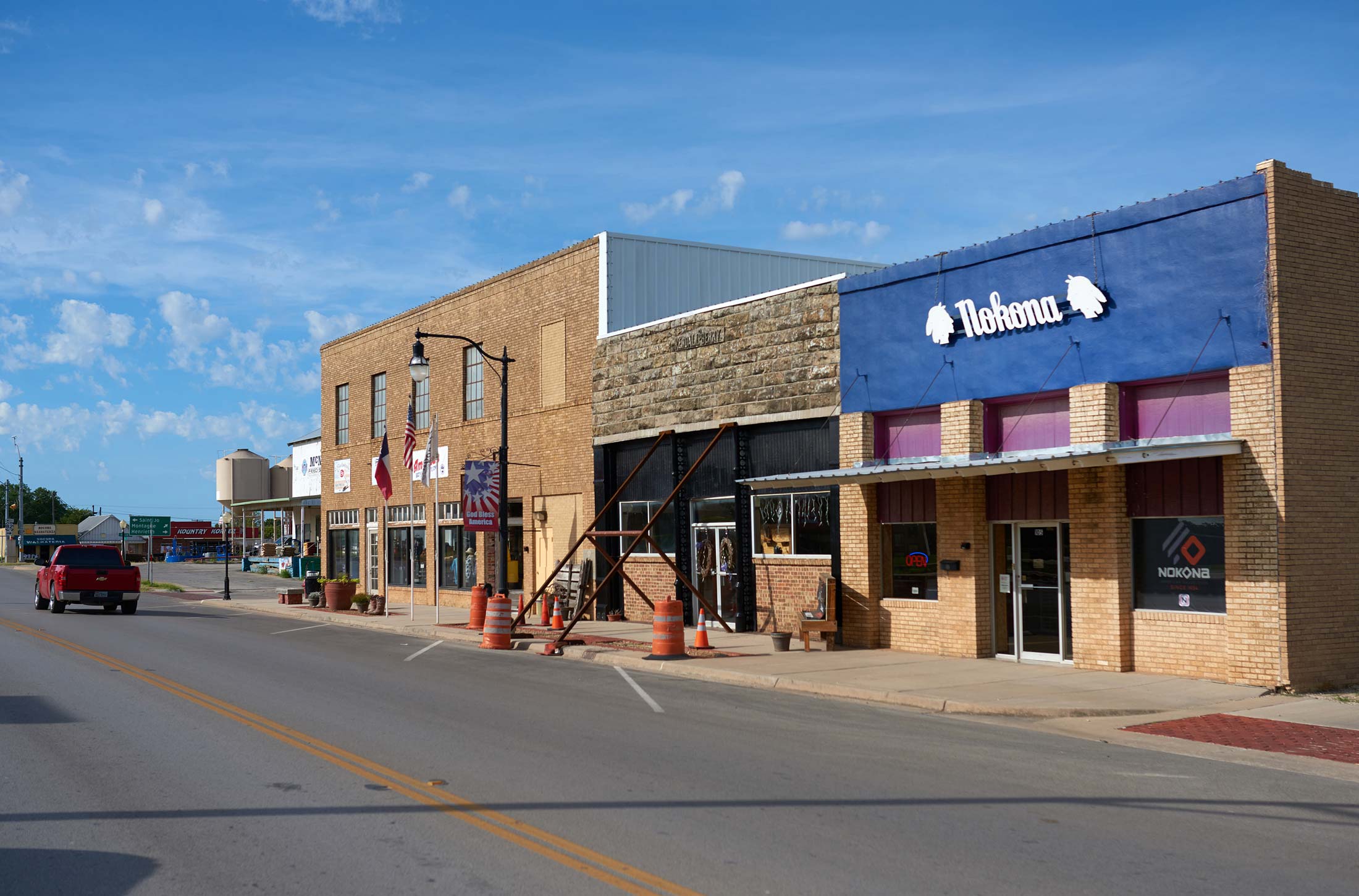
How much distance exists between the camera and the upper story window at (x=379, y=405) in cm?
3878

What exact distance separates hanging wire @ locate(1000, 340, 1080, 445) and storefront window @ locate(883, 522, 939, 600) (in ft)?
6.54

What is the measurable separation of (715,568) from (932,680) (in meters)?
8.84

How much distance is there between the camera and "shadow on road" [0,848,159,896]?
635cm

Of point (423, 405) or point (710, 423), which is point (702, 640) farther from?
point (423, 405)

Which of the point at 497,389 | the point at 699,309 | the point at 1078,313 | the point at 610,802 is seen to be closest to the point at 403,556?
the point at 497,389

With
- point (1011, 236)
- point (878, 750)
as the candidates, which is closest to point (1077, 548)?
point (1011, 236)

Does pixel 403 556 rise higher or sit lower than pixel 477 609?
higher

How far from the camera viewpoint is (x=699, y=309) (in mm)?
26516

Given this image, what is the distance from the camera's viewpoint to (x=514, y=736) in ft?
37.0

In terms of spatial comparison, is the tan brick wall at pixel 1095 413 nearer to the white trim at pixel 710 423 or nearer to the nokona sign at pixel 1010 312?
the nokona sign at pixel 1010 312

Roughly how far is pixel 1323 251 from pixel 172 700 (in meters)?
15.4

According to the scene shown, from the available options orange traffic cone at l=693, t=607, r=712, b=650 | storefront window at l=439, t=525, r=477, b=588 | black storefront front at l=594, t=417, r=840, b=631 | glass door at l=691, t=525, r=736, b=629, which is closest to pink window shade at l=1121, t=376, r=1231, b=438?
black storefront front at l=594, t=417, r=840, b=631

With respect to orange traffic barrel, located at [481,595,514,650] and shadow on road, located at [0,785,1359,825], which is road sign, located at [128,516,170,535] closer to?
orange traffic barrel, located at [481,595,514,650]

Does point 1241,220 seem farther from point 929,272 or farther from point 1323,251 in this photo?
point 929,272
